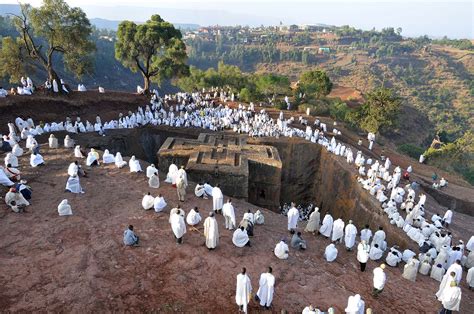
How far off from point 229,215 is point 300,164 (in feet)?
42.2

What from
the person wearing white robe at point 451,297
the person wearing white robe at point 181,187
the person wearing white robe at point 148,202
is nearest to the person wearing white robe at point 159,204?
the person wearing white robe at point 148,202

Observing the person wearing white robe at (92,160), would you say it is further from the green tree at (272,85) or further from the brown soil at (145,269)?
the green tree at (272,85)

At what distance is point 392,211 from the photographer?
1489 centimetres

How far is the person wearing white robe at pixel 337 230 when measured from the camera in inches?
463

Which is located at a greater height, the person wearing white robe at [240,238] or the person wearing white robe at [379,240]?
the person wearing white robe at [240,238]

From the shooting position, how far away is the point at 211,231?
9.74 m

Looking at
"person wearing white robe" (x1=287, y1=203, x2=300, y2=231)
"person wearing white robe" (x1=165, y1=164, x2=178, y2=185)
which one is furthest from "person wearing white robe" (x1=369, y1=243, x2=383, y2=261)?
"person wearing white robe" (x1=165, y1=164, x2=178, y2=185)

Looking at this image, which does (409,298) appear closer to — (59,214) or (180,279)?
(180,279)

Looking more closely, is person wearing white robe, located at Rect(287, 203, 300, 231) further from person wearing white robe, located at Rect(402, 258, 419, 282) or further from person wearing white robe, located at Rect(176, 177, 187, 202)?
person wearing white robe, located at Rect(176, 177, 187, 202)

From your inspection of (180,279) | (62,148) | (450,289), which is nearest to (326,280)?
(450,289)

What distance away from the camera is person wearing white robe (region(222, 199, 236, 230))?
11148mm

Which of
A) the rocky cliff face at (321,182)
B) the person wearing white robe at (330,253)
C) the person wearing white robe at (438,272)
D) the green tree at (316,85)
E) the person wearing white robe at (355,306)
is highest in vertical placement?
the green tree at (316,85)

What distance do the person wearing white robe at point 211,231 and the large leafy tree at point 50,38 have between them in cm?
1897

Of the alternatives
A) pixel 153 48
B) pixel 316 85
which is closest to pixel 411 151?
pixel 316 85
